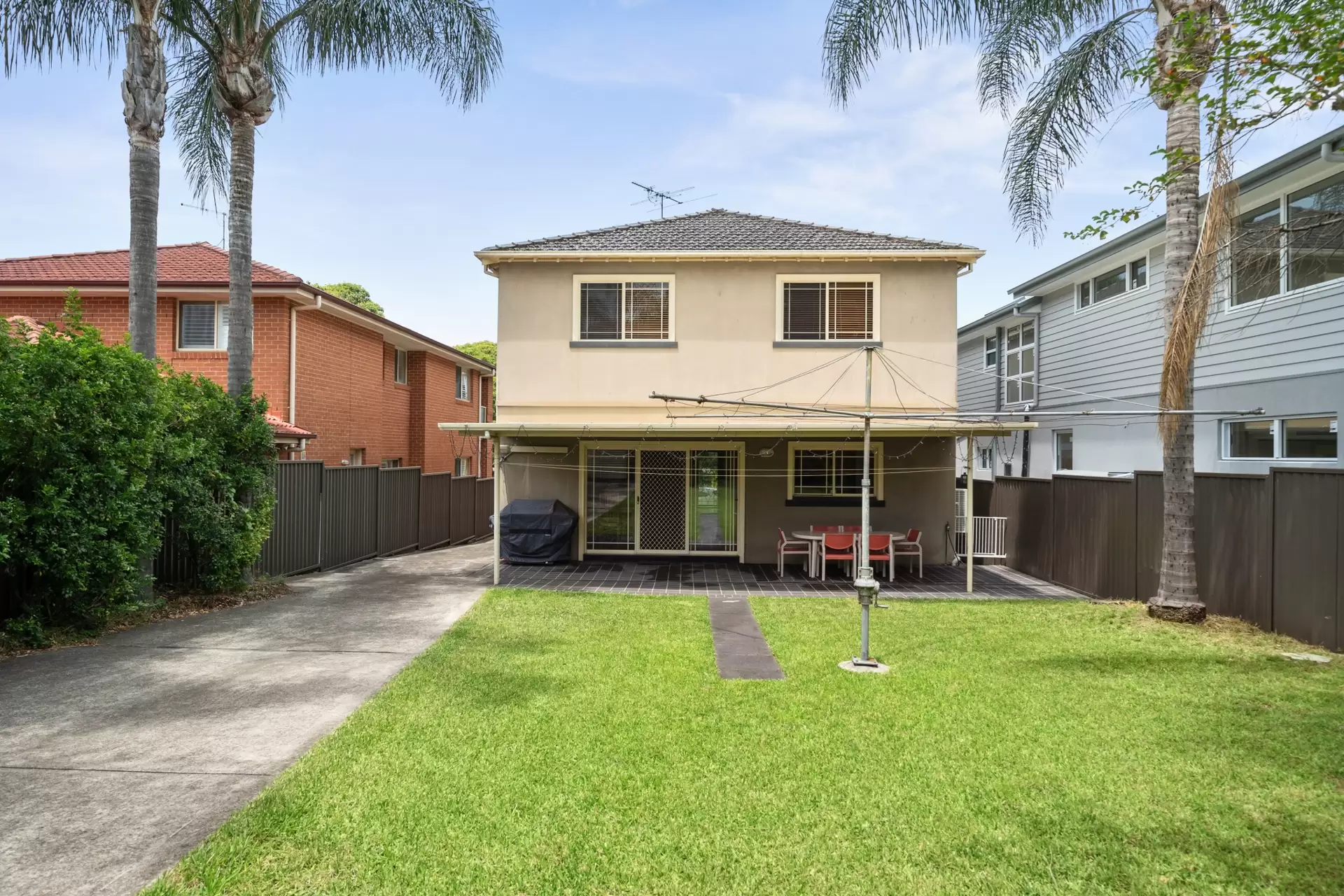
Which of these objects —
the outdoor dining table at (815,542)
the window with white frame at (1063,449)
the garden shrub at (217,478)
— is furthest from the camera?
the window with white frame at (1063,449)

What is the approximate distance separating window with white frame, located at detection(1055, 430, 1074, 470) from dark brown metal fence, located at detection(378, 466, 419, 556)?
51.6 feet

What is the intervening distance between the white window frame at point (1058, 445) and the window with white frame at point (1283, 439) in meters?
4.75

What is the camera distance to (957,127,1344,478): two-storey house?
10547mm

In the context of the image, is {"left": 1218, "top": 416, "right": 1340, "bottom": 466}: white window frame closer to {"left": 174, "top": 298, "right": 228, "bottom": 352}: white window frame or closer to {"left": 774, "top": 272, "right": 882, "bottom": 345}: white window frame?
{"left": 774, "top": 272, "right": 882, "bottom": 345}: white window frame

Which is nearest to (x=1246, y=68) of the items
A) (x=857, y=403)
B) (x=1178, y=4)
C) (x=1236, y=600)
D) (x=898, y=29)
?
(x=1178, y=4)

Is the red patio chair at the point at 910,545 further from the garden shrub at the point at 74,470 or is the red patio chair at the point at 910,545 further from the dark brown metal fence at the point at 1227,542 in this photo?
the garden shrub at the point at 74,470

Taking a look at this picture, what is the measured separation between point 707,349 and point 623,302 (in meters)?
1.82

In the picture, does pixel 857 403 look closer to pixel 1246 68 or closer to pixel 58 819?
pixel 1246 68

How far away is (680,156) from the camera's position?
57.8ft

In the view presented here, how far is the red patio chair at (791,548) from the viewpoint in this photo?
13.3m

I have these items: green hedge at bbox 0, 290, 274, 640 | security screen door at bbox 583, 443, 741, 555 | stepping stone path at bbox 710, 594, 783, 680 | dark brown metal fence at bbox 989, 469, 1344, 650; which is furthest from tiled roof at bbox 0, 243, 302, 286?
dark brown metal fence at bbox 989, 469, 1344, 650

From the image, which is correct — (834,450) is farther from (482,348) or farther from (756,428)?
(482,348)

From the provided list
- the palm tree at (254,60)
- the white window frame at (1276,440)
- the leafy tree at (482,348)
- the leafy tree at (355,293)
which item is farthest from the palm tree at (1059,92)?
the leafy tree at (482,348)

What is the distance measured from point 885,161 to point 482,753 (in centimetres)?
1364
